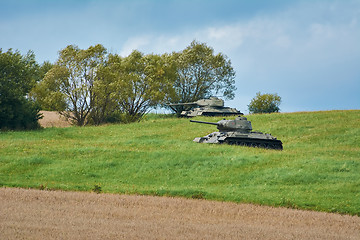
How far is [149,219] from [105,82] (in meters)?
42.1

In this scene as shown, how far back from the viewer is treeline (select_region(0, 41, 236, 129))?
153ft

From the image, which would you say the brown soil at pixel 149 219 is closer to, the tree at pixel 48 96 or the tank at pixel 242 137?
the tank at pixel 242 137

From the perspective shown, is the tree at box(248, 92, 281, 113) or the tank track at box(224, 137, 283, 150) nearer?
the tank track at box(224, 137, 283, 150)

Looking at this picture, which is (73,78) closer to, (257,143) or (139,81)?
(139,81)

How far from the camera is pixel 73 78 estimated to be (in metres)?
54.6

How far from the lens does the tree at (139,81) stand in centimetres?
5803

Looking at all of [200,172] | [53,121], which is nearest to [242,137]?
[200,172]

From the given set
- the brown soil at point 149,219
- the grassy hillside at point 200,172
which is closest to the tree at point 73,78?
the grassy hillside at point 200,172

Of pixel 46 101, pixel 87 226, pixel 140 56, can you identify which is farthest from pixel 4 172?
pixel 140 56

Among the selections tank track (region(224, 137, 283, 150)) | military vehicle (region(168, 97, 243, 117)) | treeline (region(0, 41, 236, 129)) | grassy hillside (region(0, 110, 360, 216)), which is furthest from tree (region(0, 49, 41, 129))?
tank track (region(224, 137, 283, 150))

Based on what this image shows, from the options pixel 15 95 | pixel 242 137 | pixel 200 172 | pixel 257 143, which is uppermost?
pixel 15 95

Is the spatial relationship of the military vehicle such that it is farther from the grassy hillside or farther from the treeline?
the grassy hillside

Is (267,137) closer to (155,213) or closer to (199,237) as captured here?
(155,213)

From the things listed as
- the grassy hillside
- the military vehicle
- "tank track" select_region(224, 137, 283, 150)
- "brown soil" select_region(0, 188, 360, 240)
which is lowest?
"brown soil" select_region(0, 188, 360, 240)
